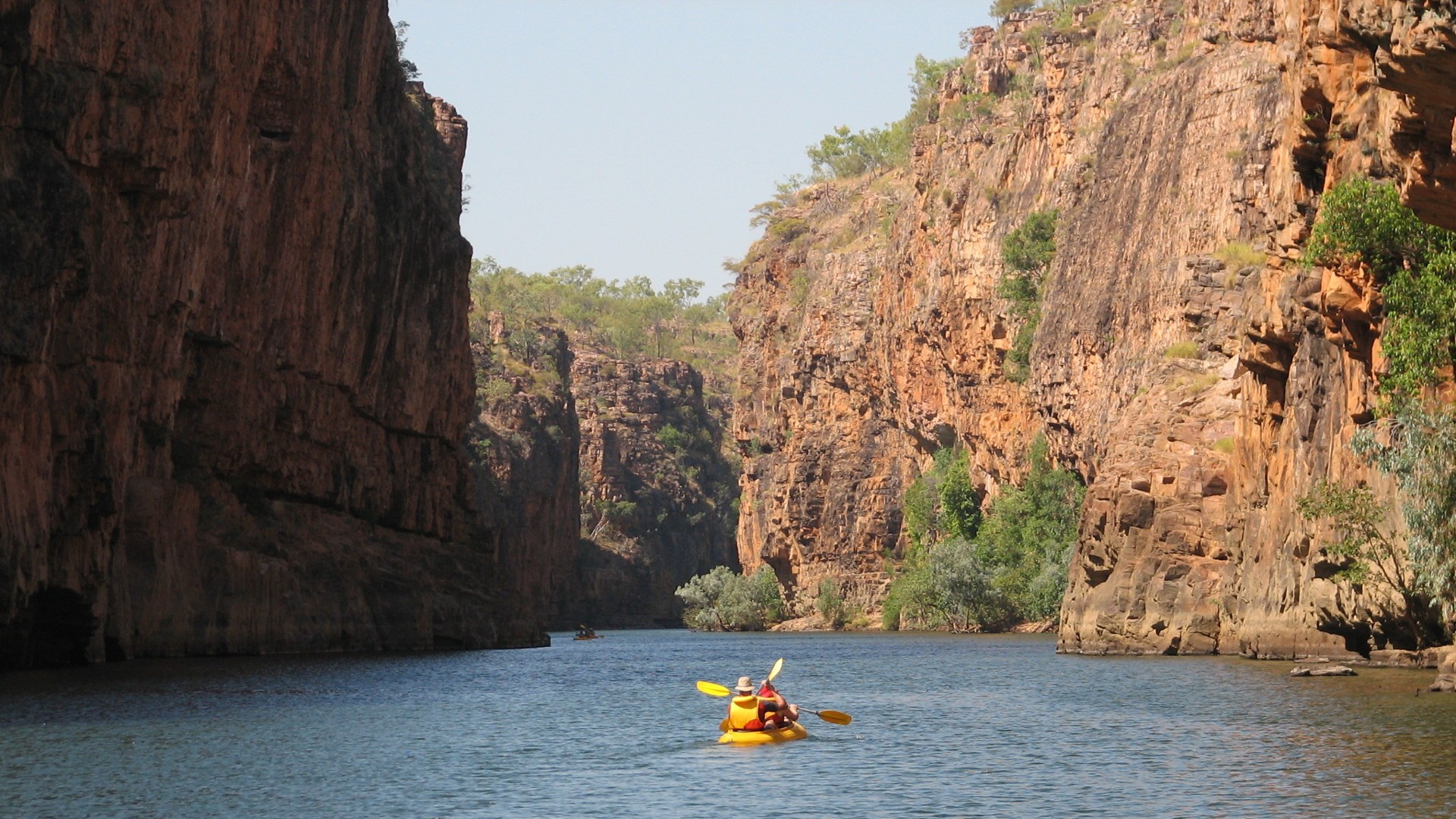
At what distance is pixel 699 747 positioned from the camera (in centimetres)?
3556

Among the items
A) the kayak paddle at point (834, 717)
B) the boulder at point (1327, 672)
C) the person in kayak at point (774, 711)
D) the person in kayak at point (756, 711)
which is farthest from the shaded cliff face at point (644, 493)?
the person in kayak at point (756, 711)

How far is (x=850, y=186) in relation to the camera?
166375 millimetres

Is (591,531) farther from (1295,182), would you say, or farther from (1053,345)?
(1295,182)

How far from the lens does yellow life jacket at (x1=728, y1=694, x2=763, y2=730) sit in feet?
120

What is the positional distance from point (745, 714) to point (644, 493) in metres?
131

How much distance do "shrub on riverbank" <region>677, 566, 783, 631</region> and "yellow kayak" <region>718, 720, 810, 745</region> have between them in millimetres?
100731

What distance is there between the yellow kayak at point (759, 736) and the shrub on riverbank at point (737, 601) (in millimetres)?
100731

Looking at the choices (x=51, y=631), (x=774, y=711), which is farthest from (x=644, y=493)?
(x=774, y=711)

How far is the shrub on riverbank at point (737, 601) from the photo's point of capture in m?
138

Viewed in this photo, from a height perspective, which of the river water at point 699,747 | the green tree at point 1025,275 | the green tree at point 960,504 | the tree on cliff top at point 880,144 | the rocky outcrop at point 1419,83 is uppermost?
the tree on cliff top at point 880,144

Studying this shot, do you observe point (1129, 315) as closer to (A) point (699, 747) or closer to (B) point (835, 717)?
(B) point (835, 717)

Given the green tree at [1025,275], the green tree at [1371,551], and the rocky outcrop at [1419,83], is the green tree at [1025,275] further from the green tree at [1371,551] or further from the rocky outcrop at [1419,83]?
the rocky outcrop at [1419,83]

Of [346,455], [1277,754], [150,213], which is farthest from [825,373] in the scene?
[1277,754]

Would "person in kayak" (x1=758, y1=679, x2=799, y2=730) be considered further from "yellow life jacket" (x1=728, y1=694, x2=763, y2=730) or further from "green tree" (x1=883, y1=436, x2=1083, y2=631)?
"green tree" (x1=883, y1=436, x2=1083, y2=631)
